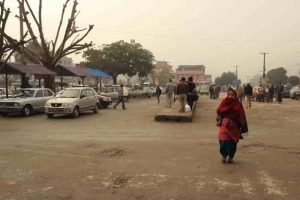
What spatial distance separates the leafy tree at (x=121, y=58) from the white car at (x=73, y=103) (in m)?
35.2

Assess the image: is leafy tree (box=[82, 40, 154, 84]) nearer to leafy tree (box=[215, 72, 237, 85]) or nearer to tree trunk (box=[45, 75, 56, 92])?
tree trunk (box=[45, 75, 56, 92])

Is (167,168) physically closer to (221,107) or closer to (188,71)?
(221,107)

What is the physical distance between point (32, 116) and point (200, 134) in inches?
409

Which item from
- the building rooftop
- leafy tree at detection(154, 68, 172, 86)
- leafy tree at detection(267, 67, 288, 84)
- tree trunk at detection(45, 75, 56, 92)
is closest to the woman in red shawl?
tree trunk at detection(45, 75, 56, 92)

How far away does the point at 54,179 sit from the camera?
743 centimetres

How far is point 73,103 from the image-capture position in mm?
20422

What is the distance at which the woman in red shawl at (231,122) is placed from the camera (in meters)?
8.77

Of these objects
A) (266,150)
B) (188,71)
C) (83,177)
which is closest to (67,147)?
(83,177)

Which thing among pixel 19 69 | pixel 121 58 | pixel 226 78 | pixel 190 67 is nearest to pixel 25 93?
pixel 19 69

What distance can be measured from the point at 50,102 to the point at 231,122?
1321cm

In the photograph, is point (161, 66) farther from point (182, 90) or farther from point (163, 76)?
point (182, 90)

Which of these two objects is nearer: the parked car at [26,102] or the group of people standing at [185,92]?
the group of people standing at [185,92]

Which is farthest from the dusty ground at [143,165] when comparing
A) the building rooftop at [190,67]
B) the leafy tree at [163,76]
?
the building rooftop at [190,67]

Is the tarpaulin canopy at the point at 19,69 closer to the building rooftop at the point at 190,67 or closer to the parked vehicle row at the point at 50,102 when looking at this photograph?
the parked vehicle row at the point at 50,102
